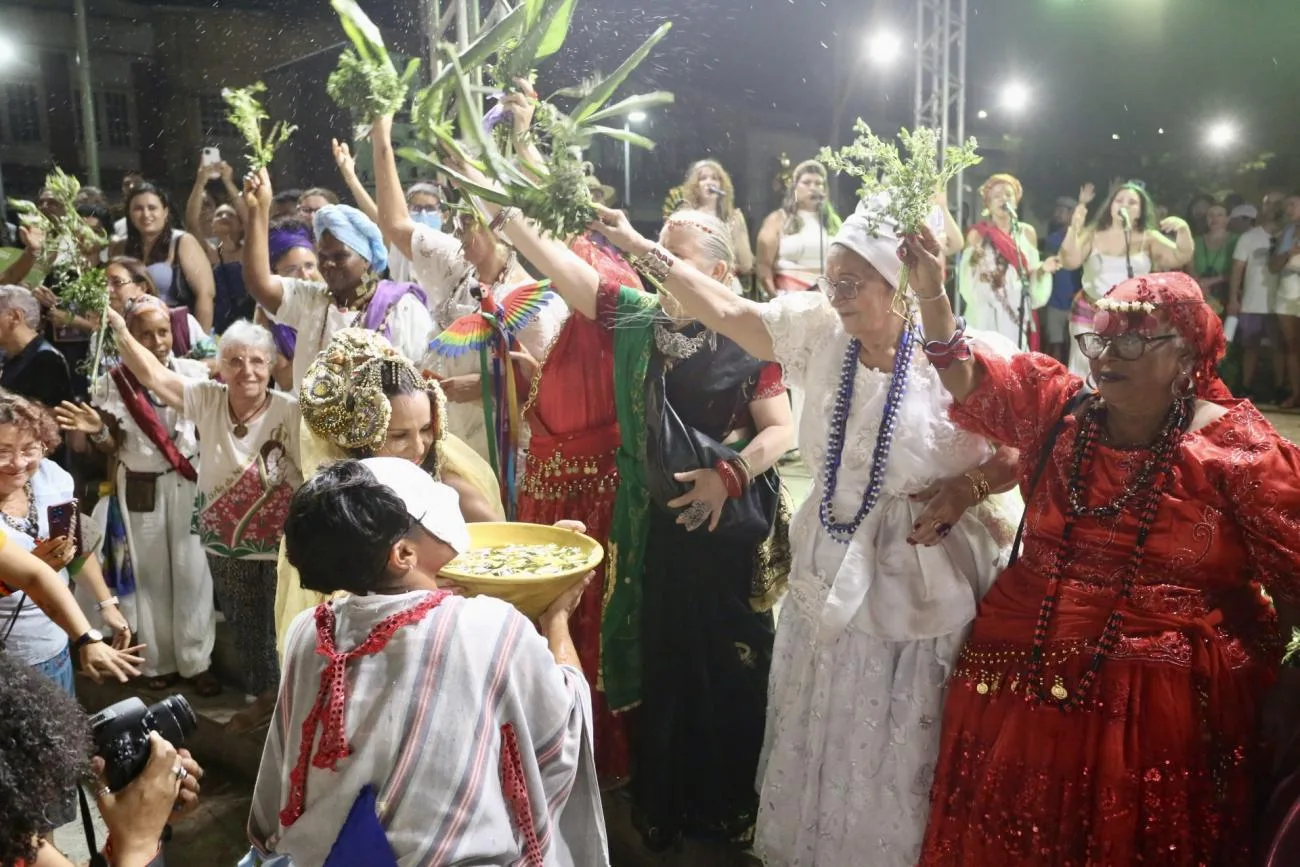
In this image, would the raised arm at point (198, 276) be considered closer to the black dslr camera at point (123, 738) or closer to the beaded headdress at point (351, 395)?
the beaded headdress at point (351, 395)

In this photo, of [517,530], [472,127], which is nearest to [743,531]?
[517,530]

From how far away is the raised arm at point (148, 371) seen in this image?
430 centimetres

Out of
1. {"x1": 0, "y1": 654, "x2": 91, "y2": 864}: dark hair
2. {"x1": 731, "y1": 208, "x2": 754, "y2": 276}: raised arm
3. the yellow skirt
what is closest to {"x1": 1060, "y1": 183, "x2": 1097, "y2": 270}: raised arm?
{"x1": 731, "y1": 208, "x2": 754, "y2": 276}: raised arm

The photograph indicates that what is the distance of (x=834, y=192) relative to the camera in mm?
10383

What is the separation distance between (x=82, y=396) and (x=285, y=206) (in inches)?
72.0

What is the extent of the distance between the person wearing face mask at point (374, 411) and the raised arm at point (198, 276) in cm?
408

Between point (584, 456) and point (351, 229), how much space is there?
1.61 metres

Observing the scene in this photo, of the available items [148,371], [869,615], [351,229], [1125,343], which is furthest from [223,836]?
[1125,343]

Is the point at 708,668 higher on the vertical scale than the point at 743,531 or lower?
lower

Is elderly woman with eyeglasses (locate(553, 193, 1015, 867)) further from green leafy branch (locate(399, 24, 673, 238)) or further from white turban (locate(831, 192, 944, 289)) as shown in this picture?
green leafy branch (locate(399, 24, 673, 238))

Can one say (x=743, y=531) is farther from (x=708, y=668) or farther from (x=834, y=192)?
(x=834, y=192)

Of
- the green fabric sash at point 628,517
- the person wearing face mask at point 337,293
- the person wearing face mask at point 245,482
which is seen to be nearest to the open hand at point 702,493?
the green fabric sash at point 628,517

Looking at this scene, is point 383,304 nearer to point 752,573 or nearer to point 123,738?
point 752,573

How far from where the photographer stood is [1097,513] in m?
2.28
